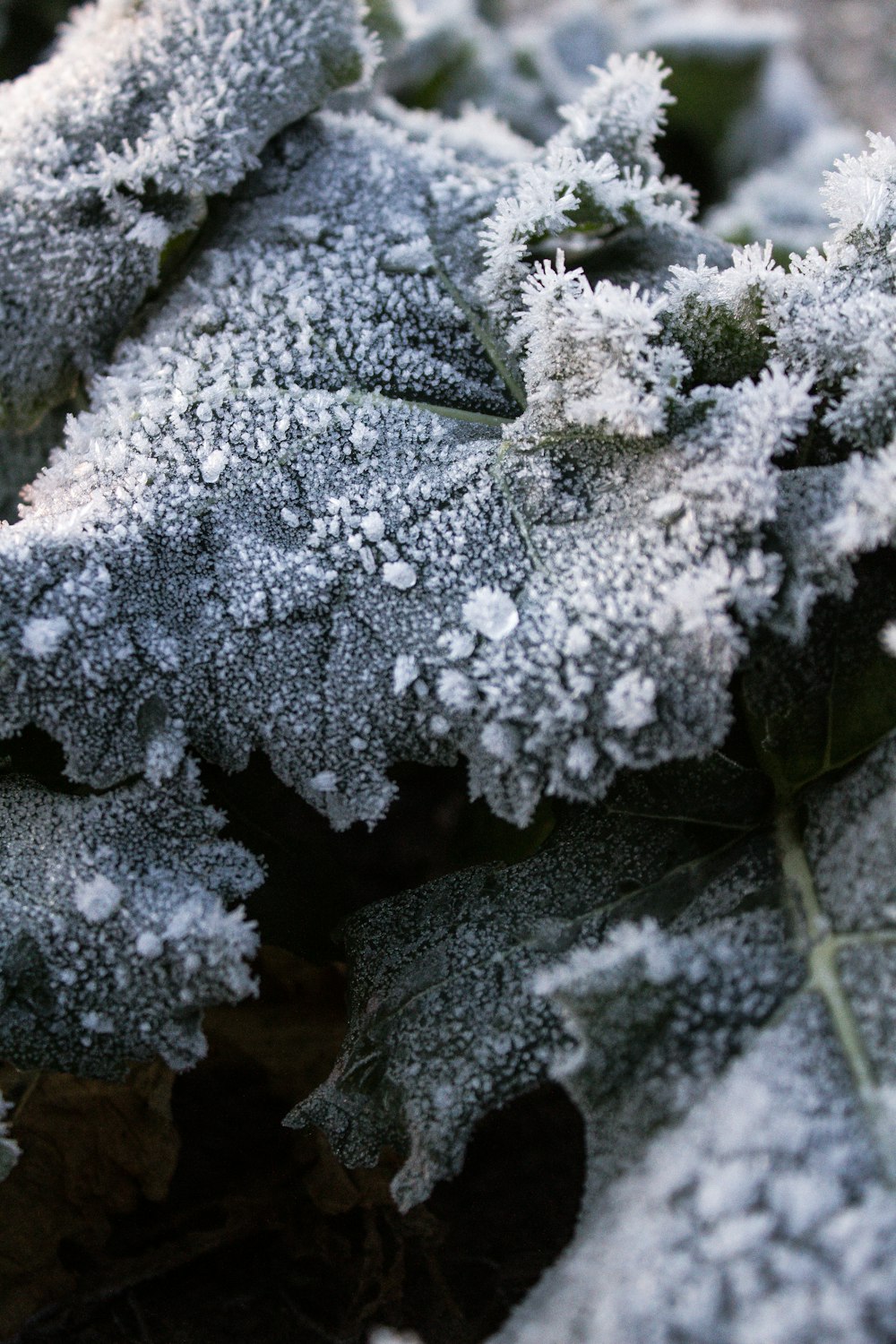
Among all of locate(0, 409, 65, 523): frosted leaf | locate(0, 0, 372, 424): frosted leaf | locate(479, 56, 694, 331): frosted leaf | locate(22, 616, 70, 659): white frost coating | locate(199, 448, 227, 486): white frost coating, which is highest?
locate(479, 56, 694, 331): frosted leaf

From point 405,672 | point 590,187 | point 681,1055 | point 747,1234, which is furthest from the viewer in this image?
point 590,187

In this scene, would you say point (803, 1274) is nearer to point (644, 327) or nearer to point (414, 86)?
point (644, 327)

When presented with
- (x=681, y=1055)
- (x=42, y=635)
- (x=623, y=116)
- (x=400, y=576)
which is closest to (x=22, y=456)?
(x=42, y=635)

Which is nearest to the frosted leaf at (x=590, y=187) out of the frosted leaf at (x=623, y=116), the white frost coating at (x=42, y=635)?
the frosted leaf at (x=623, y=116)

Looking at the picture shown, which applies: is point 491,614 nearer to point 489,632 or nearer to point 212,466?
point 489,632

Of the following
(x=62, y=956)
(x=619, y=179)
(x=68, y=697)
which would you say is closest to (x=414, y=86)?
(x=619, y=179)

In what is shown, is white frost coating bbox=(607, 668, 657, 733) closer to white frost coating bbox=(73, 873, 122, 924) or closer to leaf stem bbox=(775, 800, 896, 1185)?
leaf stem bbox=(775, 800, 896, 1185)

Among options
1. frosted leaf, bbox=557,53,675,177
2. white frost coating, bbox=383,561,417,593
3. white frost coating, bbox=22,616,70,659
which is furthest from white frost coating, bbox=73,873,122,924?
frosted leaf, bbox=557,53,675,177
